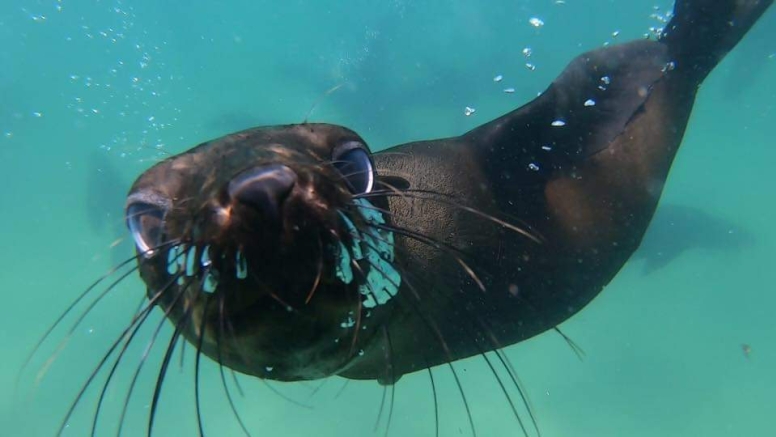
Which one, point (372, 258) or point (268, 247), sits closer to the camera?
point (268, 247)

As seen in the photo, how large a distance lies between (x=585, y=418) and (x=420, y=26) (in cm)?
1580

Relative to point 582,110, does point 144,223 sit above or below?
below

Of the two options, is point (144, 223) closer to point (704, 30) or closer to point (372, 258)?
point (372, 258)

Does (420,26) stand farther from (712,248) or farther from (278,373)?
(278,373)

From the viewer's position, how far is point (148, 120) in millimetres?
27953

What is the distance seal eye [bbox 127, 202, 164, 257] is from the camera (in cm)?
165

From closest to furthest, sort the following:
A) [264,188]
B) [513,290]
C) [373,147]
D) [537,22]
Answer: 1. [264,188]
2. [513,290]
3. [373,147]
4. [537,22]

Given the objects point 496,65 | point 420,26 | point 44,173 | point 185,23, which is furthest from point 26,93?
point 496,65

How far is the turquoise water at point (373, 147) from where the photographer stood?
14.8 metres

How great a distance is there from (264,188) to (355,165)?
0.55 m

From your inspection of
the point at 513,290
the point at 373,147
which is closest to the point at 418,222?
the point at 513,290

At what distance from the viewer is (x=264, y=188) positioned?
4.08 feet

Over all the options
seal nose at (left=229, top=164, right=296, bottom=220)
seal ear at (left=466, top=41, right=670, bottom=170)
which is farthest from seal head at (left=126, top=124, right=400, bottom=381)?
seal ear at (left=466, top=41, right=670, bottom=170)

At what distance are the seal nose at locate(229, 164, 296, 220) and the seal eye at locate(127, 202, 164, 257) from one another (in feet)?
1.50
